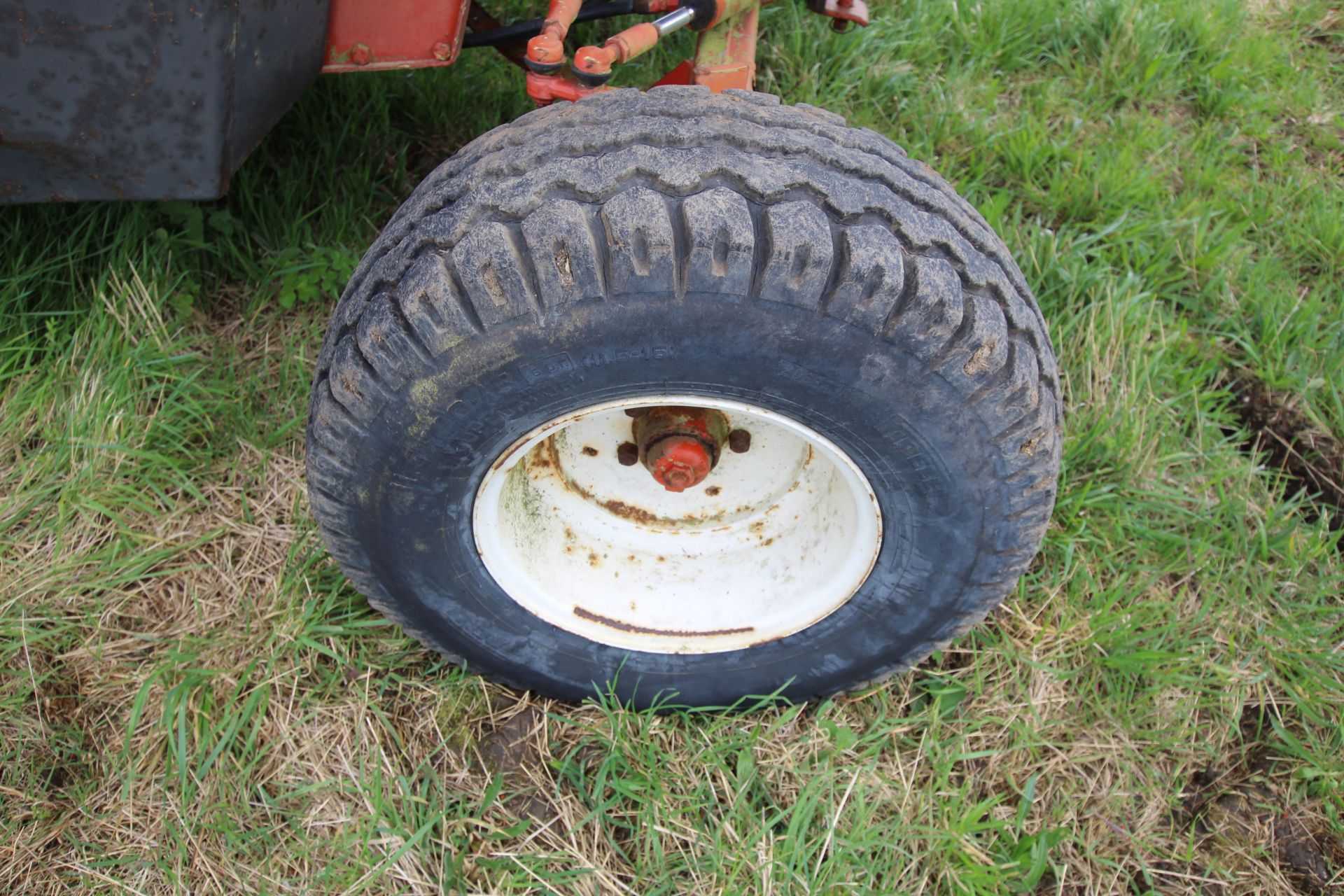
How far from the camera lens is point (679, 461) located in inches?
68.5

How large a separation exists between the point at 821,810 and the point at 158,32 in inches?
63.7

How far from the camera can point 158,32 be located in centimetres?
131

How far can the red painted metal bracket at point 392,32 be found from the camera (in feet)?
5.50

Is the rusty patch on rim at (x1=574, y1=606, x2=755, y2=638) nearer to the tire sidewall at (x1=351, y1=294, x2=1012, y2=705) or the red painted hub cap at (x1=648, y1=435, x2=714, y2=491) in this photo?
the tire sidewall at (x1=351, y1=294, x2=1012, y2=705)

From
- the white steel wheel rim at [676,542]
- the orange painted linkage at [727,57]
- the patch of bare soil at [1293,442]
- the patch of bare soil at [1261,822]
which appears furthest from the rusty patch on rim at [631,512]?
the patch of bare soil at [1293,442]

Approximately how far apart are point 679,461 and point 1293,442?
5.42ft

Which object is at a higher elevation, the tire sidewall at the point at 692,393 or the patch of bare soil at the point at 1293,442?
the tire sidewall at the point at 692,393

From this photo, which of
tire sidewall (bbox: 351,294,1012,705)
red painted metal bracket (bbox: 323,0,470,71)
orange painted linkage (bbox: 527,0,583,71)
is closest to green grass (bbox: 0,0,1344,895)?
tire sidewall (bbox: 351,294,1012,705)

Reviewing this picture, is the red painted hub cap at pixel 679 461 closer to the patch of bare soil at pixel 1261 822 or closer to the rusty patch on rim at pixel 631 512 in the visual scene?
the rusty patch on rim at pixel 631 512

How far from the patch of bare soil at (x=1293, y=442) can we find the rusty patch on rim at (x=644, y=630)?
1.46m

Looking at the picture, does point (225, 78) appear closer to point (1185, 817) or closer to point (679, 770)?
point (679, 770)

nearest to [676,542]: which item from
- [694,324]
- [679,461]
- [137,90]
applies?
[679,461]

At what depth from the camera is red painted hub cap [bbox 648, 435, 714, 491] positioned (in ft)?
5.71

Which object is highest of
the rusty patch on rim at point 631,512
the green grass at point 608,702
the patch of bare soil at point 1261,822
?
the rusty patch on rim at point 631,512
